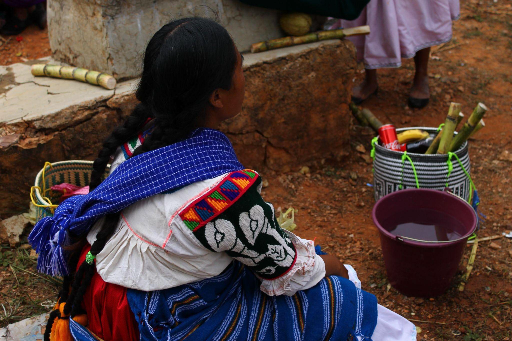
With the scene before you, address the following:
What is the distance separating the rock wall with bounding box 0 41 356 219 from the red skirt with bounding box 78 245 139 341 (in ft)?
4.38

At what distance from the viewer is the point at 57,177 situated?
8.48 feet

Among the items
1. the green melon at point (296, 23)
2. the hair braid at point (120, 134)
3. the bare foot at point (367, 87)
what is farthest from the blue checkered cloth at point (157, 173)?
the bare foot at point (367, 87)

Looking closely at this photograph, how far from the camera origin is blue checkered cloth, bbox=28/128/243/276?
141 cm

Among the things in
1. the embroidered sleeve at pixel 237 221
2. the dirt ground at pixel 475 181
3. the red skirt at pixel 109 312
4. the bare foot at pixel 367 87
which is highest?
the embroidered sleeve at pixel 237 221

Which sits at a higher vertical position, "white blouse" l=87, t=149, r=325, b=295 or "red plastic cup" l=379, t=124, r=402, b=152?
"white blouse" l=87, t=149, r=325, b=295

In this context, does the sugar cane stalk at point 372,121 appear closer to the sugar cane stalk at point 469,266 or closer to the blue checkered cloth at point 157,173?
the sugar cane stalk at point 469,266

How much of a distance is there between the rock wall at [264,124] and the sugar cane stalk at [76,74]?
136 mm

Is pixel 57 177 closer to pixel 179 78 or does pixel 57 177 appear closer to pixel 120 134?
pixel 120 134

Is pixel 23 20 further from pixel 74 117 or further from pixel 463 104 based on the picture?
pixel 463 104

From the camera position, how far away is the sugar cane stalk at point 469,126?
2.73 m

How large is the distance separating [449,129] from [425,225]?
0.58m

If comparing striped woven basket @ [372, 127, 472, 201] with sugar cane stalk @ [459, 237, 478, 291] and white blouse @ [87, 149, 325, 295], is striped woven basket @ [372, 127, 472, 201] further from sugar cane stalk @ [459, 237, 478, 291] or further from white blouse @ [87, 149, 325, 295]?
white blouse @ [87, 149, 325, 295]

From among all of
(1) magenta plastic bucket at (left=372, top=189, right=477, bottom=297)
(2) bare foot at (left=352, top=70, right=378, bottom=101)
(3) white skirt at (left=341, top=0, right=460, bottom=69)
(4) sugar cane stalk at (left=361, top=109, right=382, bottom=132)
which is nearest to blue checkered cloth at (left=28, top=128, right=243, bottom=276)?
(1) magenta plastic bucket at (left=372, top=189, right=477, bottom=297)

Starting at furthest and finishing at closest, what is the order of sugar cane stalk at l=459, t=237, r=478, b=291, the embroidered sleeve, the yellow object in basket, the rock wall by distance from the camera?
1. the yellow object in basket
2. the rock wall
3. sugar cane stalk at l=459, t=237, r=478, b=291
4. the embroidered sleeve
